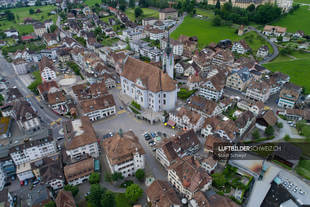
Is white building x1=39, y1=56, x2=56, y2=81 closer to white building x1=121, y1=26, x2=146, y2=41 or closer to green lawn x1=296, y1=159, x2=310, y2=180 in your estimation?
white building x1=121, y1=26, x2=146, y2=41

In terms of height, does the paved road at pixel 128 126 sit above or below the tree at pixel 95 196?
below

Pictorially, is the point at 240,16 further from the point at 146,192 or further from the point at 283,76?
the point at 146,192

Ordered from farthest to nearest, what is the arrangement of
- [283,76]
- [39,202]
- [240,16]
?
1. [240,16]
2. [283,76]
3. [39,202]

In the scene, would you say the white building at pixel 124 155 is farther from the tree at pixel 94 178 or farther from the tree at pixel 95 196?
the tree at pixel 95 196

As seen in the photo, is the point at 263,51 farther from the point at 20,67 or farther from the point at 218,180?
the point at 20,67

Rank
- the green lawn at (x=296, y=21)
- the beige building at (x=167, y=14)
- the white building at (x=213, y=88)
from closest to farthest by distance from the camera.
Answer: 1. the white building at (x=213, y=88)
2. the green lawn at (x=296, y=21)
3. the beige building at (x=167, y=14)

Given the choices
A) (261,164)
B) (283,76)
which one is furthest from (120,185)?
(283,76)

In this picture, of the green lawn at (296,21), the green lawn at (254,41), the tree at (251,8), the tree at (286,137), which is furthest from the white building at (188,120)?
the tree at (251,8)
